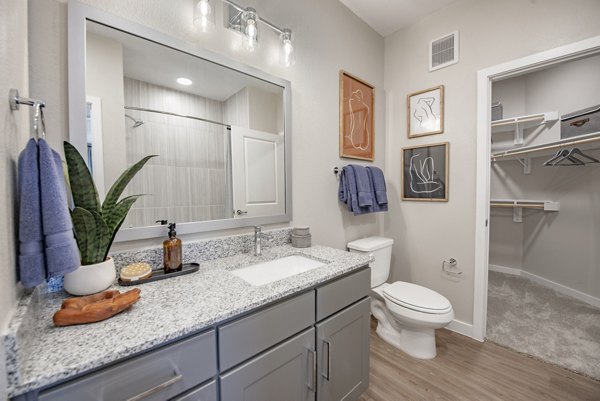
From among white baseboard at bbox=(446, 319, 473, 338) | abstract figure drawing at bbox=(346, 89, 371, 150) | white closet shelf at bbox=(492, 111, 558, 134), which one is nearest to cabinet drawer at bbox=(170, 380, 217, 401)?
abstract figure drawing at bbox=(346, 89, 371, 150)

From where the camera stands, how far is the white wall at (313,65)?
1.18m

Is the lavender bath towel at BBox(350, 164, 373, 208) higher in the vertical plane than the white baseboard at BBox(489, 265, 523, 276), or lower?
higher

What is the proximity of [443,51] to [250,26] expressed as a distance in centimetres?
170

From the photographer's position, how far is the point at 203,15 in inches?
46.3

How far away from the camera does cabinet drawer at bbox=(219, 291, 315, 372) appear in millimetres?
758

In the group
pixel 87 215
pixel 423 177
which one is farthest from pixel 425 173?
pixel 87 215

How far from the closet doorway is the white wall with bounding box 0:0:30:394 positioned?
2443mm

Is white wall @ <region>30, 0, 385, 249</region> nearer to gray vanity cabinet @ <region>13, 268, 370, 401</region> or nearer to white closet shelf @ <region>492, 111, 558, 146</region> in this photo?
gray vanity cabinet @ <region>13, 268, 370, 401</region>

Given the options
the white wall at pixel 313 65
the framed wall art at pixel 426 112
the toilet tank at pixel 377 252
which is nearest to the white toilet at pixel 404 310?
the toilet tank at pixel 377 252

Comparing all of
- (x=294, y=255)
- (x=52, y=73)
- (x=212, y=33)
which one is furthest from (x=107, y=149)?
(x=294, y=255)

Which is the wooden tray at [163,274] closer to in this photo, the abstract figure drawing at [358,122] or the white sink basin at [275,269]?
the white sink basin at [275,269]

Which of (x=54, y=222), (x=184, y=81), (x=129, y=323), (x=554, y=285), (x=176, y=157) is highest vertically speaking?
(x=184, y=81)

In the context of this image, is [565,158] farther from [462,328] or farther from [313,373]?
[313,373]

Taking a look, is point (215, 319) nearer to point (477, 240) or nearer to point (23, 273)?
point (23, 273)
